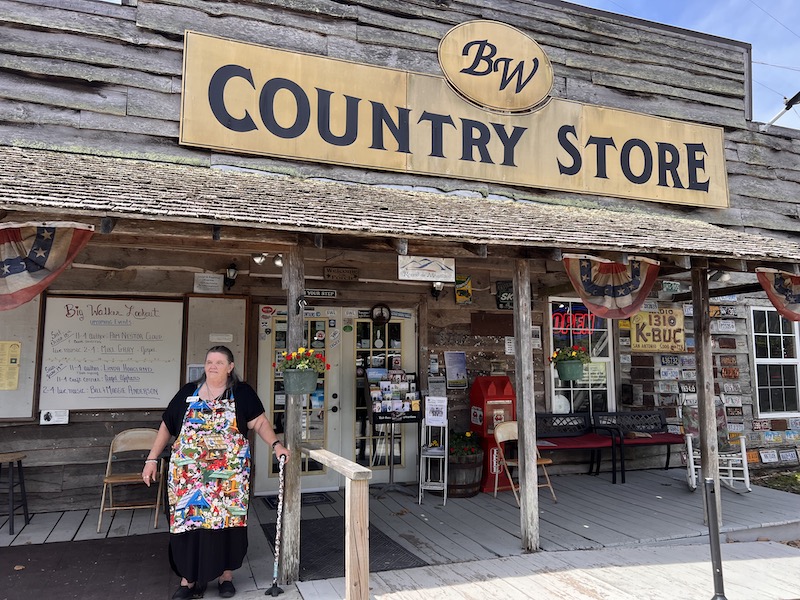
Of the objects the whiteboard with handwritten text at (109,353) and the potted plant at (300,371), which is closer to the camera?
the potted plant at (300,371)

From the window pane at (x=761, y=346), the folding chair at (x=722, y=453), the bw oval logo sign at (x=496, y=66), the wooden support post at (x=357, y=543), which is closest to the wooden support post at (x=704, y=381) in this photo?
the folding chair at (x=722, y=453)

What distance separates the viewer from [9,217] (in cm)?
409

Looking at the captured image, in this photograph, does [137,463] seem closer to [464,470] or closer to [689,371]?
[464,470]

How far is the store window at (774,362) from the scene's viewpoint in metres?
9.30

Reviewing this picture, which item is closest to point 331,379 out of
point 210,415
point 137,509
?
point 137,509

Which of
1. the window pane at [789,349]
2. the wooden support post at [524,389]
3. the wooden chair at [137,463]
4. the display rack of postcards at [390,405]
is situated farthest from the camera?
the window pane at [789,349]

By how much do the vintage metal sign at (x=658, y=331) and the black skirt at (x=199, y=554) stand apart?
6.63 meters

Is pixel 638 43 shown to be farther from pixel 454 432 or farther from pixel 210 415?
pixel 210 415

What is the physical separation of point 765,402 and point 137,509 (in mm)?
9249

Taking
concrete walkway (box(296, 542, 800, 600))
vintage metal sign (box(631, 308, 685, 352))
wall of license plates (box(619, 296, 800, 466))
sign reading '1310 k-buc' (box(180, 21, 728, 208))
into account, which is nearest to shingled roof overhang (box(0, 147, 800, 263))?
sign reading '1310 k-buc' (box(180, 21, 728, 208))

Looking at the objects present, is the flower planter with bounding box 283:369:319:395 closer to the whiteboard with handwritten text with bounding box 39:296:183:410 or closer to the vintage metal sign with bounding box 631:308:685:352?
the whiteboard with handwritten text with bounding box 39:296:183:410

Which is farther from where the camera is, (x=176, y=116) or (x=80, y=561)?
(x=176, y=116)

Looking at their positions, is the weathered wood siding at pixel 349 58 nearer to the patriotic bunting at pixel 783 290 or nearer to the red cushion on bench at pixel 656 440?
the patriotic bunting at pixel 783 290

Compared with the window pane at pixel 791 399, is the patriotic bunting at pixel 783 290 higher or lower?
higher
